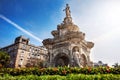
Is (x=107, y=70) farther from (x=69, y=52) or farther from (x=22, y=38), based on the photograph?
(x=22, y=38)

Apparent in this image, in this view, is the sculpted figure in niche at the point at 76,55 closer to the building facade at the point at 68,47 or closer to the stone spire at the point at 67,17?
the building facade at the point at 68,47

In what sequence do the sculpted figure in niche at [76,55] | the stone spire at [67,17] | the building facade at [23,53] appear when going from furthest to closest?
the building facade at [23,53] < the stone spire at [67,17] < the sculpted figure in niche at [76,55]

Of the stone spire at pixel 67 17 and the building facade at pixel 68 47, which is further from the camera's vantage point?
the stone spire at pixel 67 17

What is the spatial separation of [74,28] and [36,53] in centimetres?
4723

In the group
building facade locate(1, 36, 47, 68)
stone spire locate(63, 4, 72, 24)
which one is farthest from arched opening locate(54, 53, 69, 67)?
building facade locate(1, 36, 47, 68)

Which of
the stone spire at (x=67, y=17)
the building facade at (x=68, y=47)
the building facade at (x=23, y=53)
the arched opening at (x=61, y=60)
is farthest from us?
the building facade at (x=23, y=53)

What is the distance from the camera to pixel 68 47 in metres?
21.4

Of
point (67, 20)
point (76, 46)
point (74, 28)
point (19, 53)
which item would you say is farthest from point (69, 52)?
point (19, 53)

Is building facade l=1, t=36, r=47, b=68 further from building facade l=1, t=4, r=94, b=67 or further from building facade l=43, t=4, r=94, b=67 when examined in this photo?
building facade l=43, t=4, r=94, b=67

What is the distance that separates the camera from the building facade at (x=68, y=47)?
826 inches

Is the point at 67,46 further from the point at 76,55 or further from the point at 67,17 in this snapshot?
the point at 67,17

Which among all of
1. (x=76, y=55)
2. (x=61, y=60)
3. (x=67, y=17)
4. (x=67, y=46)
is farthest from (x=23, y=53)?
(x=76, y=55)

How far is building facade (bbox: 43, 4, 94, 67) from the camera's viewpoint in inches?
826

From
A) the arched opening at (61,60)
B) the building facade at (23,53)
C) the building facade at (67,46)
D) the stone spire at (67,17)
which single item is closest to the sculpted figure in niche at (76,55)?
the building facade at (67,46)
